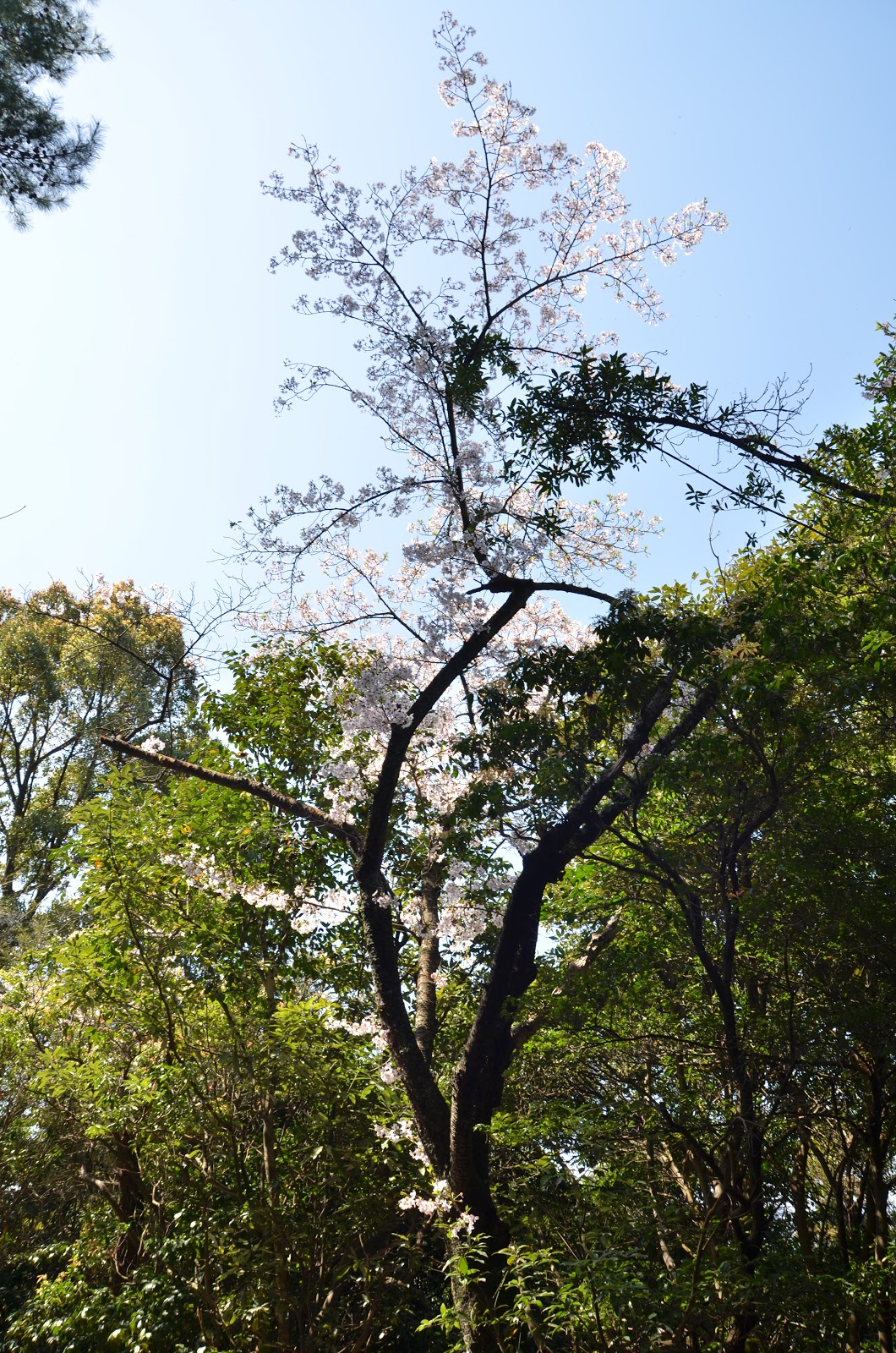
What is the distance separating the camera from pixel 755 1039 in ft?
19.1

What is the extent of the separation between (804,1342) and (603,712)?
3.47 meters

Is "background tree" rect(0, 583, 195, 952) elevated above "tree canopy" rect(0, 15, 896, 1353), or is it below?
above

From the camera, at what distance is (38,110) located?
14.3ft

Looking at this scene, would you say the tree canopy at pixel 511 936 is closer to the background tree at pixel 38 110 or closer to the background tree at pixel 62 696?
the background tree at pixel 38 110

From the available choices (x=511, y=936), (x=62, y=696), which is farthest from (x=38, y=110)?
(x=62, y=696)

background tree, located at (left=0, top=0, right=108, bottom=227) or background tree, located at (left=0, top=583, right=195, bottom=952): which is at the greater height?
background tree, located at (left=0, top=583, right=195, bottom=952)

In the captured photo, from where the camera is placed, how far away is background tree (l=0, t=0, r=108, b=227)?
426cm

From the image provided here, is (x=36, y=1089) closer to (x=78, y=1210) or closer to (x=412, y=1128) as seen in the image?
(x=412, y=1128)

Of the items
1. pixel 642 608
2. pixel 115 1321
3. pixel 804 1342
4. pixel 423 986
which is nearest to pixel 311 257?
pixel 642 608

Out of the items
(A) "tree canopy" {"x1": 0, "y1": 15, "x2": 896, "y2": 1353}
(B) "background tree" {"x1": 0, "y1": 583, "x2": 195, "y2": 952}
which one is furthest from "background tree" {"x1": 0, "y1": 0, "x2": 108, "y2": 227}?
(B) "background tree" {"x1": 0, "y1": 583, "x2": 195, "y2": 952}

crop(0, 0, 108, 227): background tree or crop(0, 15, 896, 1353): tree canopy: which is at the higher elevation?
crop(0, 0, 108, 227): background tree

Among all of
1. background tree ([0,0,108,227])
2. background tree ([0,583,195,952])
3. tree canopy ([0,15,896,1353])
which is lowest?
tree canopy ([0,15,896,1353])

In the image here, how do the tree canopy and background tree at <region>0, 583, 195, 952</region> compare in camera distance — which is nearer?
the tree canopy

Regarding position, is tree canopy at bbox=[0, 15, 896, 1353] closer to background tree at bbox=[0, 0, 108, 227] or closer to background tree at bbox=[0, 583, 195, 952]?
background tree at bbox=[0, 0, 108, 227]
